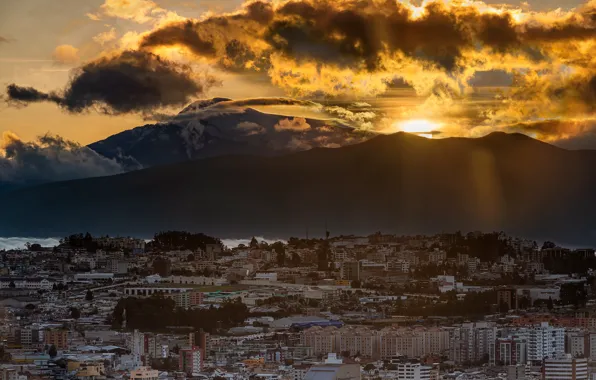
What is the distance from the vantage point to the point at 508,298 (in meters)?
26.6

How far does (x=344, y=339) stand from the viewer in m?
21.8

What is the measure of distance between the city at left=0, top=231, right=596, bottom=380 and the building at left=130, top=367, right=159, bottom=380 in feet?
0.11

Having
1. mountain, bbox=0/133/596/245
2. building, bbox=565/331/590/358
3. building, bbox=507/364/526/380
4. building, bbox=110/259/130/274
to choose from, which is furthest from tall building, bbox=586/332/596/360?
mountain, bbox=0/133/596/245

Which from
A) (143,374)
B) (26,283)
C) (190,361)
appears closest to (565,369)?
(190,361)

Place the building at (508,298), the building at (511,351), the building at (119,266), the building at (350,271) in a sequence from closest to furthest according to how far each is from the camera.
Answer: the building at (511,351) → the building at (508,298) → the building at (350,271) → the building at (119,266)

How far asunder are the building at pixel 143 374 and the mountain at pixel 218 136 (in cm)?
1161

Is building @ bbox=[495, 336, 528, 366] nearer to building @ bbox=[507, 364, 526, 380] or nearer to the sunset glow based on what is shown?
building @ bbox=[507, 364, 526, 380]

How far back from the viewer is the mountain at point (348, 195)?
33562 mm

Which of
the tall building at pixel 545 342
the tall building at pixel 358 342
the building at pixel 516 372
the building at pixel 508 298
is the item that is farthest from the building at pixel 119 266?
the building at pixel 516 372

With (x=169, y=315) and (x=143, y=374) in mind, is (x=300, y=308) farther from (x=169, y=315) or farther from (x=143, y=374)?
(x=143, y=374)

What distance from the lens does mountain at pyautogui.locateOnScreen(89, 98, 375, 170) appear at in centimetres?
3230

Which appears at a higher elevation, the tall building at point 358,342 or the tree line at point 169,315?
the tree line at point 169,315

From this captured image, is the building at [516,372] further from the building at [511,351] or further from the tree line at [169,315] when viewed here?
the tree line at [169,315]

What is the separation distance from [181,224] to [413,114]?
8.58m
